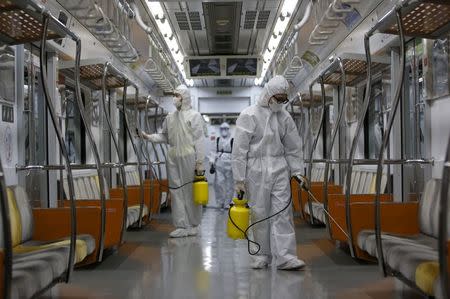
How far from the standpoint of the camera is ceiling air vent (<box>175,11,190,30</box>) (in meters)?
9.38

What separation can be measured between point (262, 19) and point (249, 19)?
23 cm

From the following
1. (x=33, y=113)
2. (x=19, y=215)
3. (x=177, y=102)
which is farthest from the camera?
(x=177, y=102)

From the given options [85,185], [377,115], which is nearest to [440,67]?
[377,115]

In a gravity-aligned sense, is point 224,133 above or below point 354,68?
below

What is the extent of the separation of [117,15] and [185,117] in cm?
176

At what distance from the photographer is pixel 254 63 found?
13195 millimetres

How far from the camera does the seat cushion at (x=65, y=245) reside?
4.16 meters

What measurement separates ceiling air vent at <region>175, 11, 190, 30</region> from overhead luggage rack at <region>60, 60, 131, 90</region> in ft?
7.28

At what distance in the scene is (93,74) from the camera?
273 inches

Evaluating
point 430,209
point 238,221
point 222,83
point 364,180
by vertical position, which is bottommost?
point 238,221

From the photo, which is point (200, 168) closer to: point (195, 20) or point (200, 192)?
point (200, 192)

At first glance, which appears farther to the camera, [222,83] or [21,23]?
[222,83]

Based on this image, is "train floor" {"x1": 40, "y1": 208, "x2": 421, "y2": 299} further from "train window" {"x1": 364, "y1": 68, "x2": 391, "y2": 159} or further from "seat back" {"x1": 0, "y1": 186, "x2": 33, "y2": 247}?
"train window" {"x1": 364, "y1": 68, "x2": 391, "y2": 159}

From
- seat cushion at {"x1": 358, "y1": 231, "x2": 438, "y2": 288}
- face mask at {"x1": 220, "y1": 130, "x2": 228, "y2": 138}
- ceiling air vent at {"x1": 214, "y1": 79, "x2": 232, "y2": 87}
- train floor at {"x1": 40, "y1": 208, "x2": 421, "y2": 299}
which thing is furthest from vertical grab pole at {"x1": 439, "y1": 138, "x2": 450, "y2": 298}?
ceiling air vent at {"x1": 214, "y1": 79, "x2": 232, "y2": 87}
